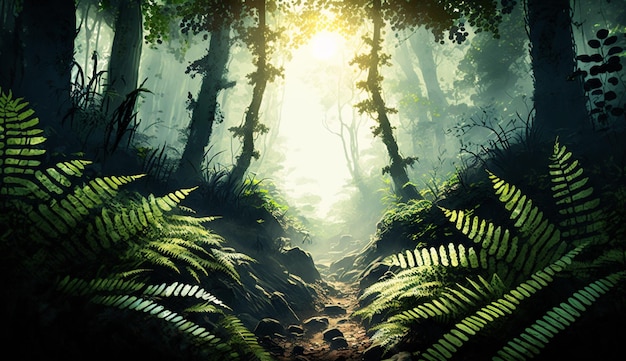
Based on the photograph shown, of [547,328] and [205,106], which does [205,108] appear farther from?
[547,328]

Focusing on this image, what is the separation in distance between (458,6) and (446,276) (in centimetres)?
749

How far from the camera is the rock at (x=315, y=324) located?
166 inches

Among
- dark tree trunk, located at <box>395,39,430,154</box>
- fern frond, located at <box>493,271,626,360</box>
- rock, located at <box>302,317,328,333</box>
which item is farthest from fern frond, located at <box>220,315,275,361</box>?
dark tree trunk, located at <box>395,39,430,154</box>

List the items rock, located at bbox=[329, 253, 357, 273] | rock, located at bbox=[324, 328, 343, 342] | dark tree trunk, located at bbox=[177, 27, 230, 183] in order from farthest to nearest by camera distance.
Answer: rock, located at bbox=[329, 253, 357, 273]
dark tree trunk, located at bbox=[177, 27, 230, 183]
rock, located at bbox=[324, 328, 343, 342]

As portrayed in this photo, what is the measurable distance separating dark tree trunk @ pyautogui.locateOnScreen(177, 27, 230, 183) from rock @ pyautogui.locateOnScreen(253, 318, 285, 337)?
4699 mm

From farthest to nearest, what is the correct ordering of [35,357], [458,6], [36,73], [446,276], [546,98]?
[458,6], [546,98], [36,73], [446,276], [35,357]

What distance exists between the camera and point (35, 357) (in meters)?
1.15

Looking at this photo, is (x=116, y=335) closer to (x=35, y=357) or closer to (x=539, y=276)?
(x=35, y=357)

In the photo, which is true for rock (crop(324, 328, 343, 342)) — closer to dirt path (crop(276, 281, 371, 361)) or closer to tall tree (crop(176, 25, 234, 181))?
dirt path (crop(276, 281, 371, 361))

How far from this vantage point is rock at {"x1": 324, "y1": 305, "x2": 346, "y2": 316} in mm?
5164

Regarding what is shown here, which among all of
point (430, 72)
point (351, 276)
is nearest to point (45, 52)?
point (351, 276)

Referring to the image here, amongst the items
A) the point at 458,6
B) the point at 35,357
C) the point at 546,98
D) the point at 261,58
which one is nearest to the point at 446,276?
the point at 35,357

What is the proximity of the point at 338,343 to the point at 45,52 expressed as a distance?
761cm

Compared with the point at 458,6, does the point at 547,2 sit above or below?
below
